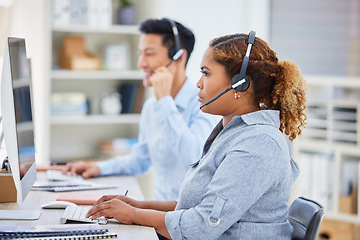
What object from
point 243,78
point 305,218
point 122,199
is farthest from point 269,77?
point 122,199

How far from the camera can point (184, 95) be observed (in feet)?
7.43

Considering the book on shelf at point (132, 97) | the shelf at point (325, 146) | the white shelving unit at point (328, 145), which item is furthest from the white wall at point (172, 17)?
the shelf at point (325, 146)

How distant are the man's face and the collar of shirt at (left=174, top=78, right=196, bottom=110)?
0.17 metres

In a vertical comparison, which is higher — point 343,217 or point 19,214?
point 19,214

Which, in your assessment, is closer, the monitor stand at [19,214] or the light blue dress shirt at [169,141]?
the monitor stand at [19,214]

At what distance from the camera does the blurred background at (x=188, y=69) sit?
3.37 meters

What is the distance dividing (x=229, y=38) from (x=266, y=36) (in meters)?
2.54

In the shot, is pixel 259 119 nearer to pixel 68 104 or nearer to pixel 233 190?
pixel 233 190

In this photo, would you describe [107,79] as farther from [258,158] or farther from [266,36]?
[258,158]

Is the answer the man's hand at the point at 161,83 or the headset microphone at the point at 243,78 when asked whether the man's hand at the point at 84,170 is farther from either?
the headset microphone at the point at 243,78

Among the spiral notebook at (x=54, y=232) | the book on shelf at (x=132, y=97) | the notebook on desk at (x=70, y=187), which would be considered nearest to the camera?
the spiral notebook at (x=54, y=232)

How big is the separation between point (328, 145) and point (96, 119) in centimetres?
155

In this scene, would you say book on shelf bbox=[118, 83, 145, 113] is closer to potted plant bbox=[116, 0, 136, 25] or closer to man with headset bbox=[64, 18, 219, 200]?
potted plant bbox=[116, 0, 136, 25]

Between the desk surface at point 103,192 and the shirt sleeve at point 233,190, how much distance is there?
13cm
